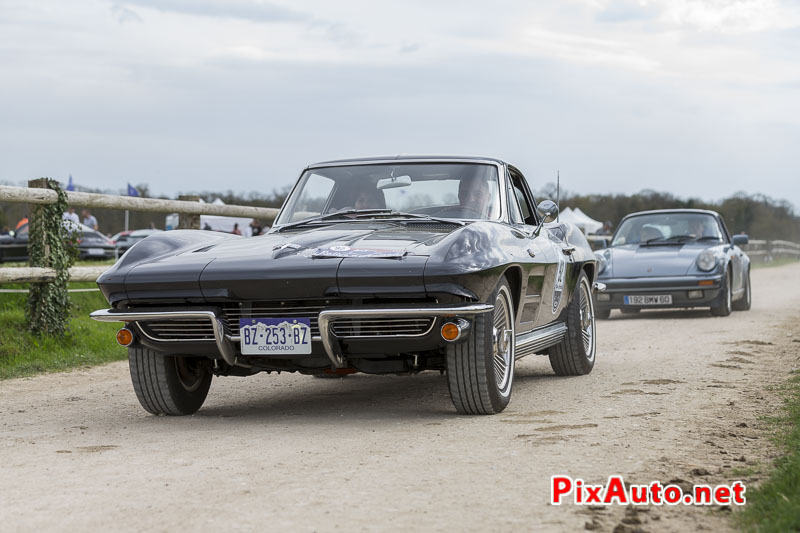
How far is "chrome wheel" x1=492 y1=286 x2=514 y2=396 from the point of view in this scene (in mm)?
5410

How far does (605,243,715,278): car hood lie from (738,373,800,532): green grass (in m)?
8.66

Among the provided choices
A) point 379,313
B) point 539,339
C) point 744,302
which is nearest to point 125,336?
point 379,313

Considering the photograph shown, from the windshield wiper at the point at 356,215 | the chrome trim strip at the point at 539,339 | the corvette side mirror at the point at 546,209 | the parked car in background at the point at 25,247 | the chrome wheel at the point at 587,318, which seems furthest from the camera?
the parked car in background at the point at 25,247

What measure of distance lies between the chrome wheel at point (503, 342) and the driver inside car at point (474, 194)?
817 millimetres

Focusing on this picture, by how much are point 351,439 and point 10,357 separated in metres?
4.61

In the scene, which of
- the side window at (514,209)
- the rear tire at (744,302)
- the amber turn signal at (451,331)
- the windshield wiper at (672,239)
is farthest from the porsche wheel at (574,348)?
the rear tire at (744,302)

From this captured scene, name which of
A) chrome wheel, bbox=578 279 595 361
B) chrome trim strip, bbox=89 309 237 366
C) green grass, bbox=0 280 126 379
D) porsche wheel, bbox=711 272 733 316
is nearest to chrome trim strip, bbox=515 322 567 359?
chrome wheel, bbox=578 279 595 361

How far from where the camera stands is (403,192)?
20.9ft

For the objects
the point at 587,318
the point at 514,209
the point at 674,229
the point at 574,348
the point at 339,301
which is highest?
the point at 514,209

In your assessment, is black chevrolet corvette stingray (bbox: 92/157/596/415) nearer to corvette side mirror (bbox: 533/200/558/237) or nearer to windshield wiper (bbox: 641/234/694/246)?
corvette side mirror (bbox: 533/200/558/237)

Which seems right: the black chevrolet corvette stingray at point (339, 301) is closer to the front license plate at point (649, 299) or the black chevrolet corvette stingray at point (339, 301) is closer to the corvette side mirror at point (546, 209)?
the corvette side mirror at point (546, 209)

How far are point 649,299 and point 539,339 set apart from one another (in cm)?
702

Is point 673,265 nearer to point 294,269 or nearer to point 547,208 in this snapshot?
point 547,208

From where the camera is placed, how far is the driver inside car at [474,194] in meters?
6.20
